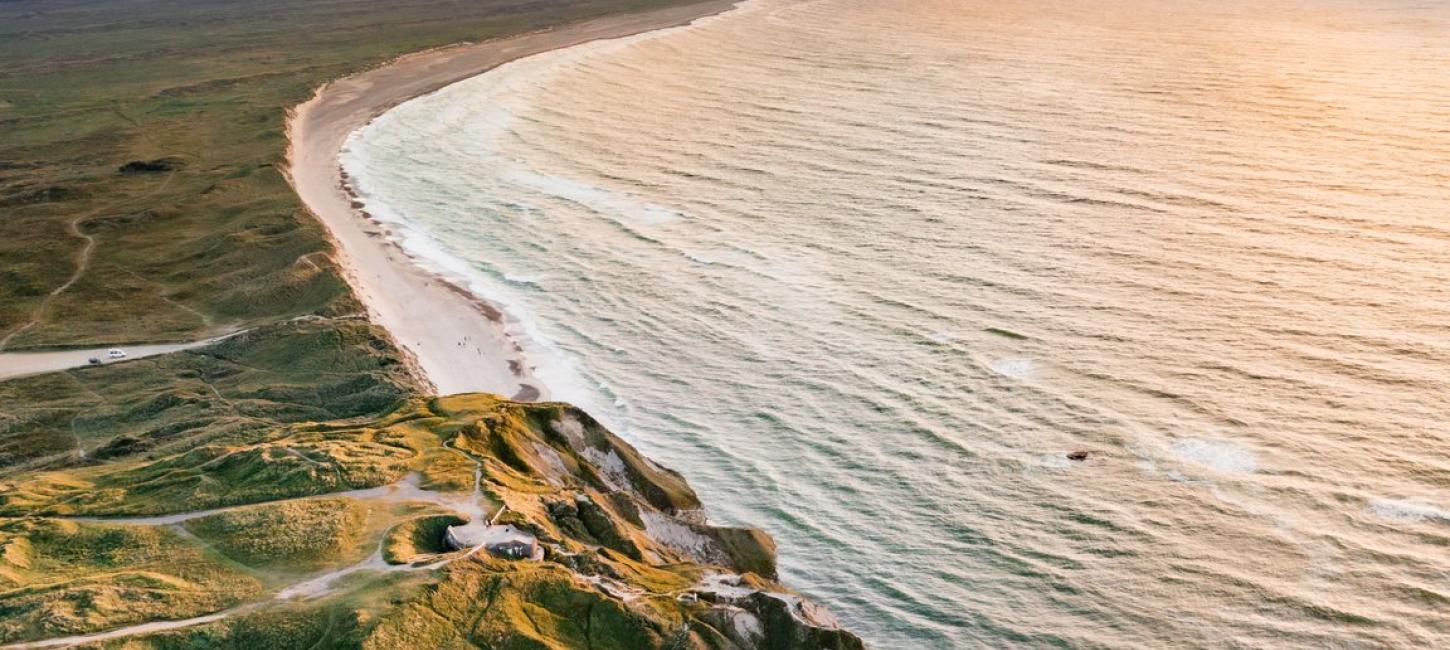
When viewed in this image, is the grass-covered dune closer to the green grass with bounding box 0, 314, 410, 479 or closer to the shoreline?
the shoreline

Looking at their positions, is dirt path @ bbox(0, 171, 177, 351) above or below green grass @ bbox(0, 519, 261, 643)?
below

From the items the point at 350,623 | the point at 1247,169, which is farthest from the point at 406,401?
the point at 1247,169

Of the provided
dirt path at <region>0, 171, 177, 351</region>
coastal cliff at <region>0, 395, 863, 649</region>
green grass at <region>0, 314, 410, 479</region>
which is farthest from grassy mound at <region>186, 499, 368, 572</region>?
dirt path at <region>0, 171, 177, 351</region>

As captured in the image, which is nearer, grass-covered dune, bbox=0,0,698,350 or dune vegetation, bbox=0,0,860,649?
dune vegetation, bbox=0,0,860,649

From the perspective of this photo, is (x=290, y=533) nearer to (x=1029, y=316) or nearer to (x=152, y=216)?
(x=1029, y=316)

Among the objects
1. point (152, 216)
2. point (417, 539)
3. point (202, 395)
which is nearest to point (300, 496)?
point (417, 539)

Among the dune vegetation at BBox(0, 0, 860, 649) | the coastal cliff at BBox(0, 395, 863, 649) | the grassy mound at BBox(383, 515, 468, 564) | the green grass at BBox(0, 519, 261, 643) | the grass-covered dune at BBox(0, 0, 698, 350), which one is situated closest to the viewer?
the green grass at BBox(0, 519, 261, 643)

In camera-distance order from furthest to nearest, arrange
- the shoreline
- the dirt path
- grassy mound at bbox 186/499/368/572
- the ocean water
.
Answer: the dirt path
the shoreline
the ocean water
grassy mound at bbox 186/499/368/572
